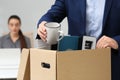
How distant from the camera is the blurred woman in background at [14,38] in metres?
4.17

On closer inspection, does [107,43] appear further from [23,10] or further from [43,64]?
[23,10]

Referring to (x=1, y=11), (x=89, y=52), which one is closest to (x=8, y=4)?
(x=1, y=11)

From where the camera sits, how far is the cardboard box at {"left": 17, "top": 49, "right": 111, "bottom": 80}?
39.2 inches

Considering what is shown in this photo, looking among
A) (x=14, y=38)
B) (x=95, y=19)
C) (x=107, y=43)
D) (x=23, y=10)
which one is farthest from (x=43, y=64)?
(x=23, y=10)

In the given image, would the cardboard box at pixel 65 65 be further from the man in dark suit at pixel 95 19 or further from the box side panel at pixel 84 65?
the man in dark suit at pixel 95 19

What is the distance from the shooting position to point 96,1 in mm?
1328

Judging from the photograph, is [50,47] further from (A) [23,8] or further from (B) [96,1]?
(A) [23,8]

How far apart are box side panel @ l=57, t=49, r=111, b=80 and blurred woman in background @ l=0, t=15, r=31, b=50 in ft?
10.3

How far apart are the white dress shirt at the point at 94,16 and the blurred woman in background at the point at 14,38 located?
2906 mm

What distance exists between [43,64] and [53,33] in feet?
0.42

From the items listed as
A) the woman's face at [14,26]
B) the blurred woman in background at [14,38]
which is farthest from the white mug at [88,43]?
the woman's face at [14,26]

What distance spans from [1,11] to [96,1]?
3.71m

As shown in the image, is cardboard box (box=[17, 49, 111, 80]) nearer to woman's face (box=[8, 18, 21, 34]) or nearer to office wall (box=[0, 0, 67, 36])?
woman's face (box=[8, 18, 21, 34])

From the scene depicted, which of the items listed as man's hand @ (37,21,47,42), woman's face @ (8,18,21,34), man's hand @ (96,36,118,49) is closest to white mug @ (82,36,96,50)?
man's hand @ (96,36,118,49)
